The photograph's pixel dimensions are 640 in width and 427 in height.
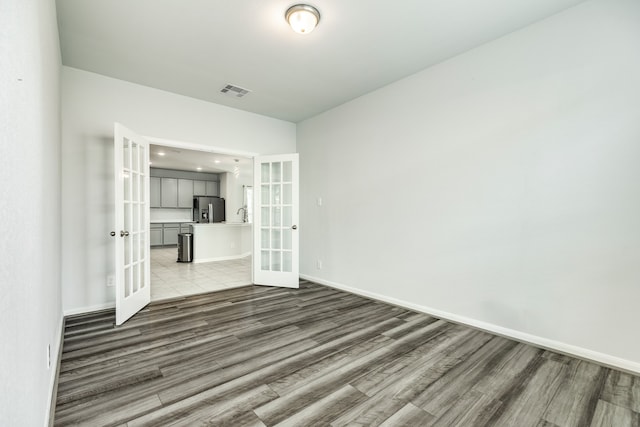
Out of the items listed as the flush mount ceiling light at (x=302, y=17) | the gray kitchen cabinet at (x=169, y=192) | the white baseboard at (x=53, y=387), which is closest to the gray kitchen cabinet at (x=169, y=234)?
the gray kitchen cabinet at (x=169, y=192)

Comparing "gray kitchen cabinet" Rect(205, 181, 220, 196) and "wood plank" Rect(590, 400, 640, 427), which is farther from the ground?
"gray kitchen cabinet" Rect(205, 181, 220, 196)

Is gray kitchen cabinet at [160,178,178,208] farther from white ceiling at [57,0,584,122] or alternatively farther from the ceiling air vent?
the ceiling air vent

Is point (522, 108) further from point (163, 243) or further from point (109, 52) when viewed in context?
point (163, 243)

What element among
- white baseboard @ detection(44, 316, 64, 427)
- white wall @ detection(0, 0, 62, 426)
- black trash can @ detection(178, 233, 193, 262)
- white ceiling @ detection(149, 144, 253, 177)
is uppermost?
white ceiling @ detection(149, 144, 253, 177)

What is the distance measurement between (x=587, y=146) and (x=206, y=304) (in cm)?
412

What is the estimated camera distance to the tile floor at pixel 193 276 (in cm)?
414

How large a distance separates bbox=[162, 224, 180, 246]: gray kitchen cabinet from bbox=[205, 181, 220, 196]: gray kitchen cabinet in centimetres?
→ 154

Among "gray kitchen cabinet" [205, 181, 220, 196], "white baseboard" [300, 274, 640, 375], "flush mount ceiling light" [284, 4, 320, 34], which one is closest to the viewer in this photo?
"white baseboard" [300, 274, 640, 375]

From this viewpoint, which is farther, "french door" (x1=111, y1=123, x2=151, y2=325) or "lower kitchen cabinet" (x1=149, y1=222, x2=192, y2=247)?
"lower kitchen cabinet" (x1=149, y1=222, x2=192, y2=247)

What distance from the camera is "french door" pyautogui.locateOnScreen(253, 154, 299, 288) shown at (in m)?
4.39

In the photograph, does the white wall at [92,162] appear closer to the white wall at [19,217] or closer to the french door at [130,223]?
the french door at [130,223]

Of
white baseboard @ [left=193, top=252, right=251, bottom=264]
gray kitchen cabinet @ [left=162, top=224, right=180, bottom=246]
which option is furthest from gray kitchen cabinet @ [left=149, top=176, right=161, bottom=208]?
white baseboard @ [left=193, top=252, right=251, bottom=264]

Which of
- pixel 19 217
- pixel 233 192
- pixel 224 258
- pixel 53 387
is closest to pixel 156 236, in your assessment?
pixel 233 192

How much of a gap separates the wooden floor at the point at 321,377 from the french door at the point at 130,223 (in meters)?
0.33
